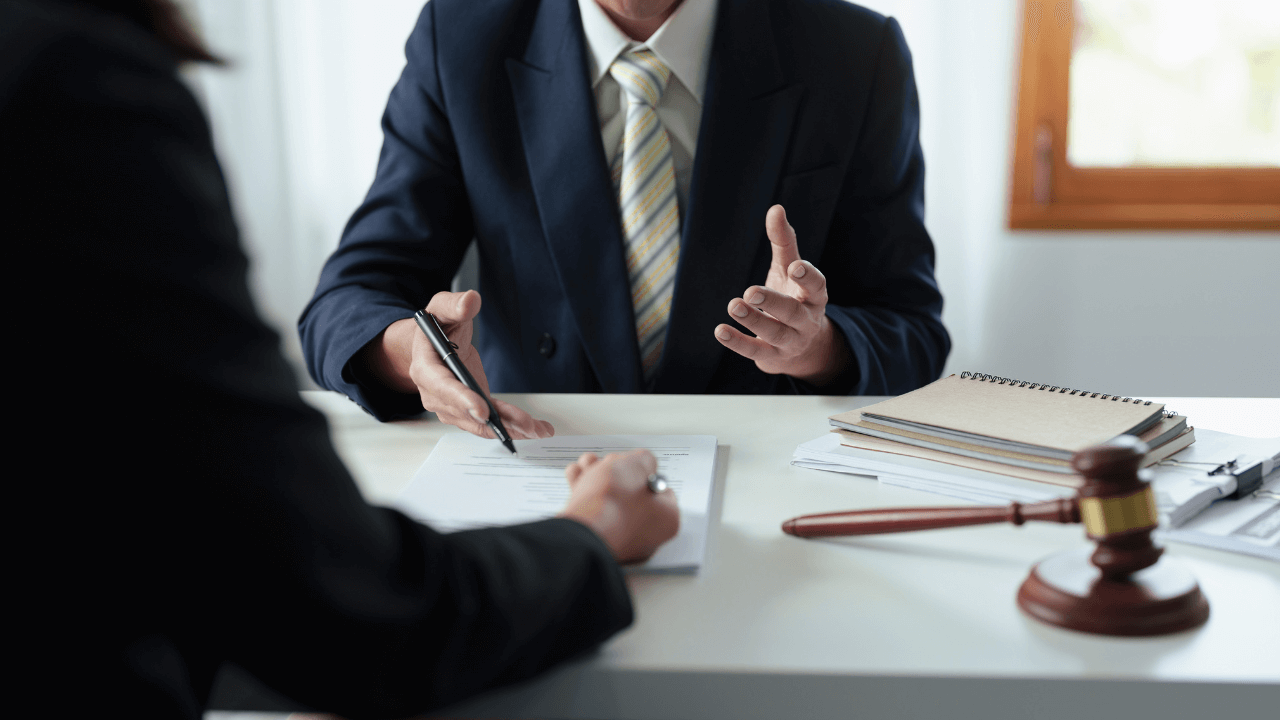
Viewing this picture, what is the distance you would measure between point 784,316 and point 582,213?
1.35ft

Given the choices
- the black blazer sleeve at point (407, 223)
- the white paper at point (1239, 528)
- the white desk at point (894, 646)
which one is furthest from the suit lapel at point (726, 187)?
the white paper at point (1239, 528)

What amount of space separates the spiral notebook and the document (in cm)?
15

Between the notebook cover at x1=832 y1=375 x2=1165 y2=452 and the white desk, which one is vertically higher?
the notebook cover at x1=832 y1=375 x2=1165 y2=452

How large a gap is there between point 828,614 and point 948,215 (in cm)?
190

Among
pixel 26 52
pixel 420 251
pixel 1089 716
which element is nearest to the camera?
pixel 26 52

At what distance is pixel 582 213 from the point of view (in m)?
1.36

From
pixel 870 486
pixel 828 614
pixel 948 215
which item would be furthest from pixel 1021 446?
pixel 948 215

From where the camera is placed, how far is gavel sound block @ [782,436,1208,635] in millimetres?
569

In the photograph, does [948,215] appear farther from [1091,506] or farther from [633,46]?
[1091,506]

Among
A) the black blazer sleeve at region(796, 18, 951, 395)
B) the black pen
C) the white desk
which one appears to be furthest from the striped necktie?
the white desk

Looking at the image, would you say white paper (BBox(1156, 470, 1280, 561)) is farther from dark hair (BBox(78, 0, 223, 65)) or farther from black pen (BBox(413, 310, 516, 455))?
dark hair (BBox(78, 0, 223, 65))

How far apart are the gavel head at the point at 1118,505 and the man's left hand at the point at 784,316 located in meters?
0.44

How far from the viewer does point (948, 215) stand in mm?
2340

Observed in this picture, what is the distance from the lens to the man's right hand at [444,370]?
96cm
